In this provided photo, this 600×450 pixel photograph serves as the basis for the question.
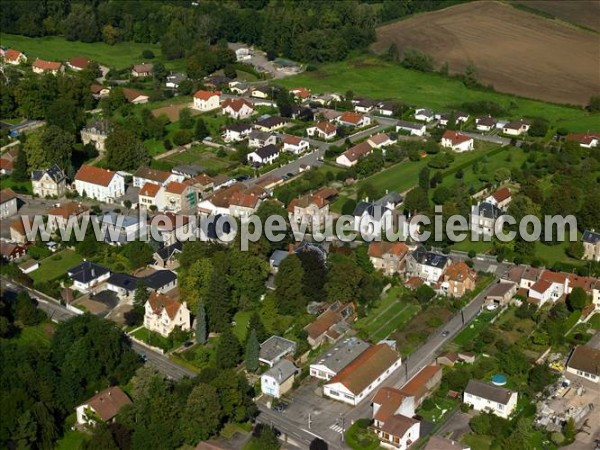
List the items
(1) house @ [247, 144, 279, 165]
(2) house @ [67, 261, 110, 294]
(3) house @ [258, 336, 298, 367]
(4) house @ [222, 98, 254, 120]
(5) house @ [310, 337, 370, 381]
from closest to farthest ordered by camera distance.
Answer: (5) house @ [310, 337, 370, 381], (3) house @ [258, 336, 298, 367], (2) house @ [67, 261, 110, 294], (1) house @ [247, 144, 279, 165], (4) house @ [222, 98, 254, 120]

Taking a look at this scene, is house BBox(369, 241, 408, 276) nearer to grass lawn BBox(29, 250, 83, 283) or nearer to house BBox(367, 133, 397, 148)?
grass lawn BBox(29, 250, 83, 283)

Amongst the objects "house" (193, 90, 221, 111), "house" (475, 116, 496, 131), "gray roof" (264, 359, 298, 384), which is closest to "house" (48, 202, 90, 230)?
"gray roof" (264, 359, 298, 384)

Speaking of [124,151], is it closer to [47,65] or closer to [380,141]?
[380,141]

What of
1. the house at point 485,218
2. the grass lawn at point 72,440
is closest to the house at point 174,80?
the house at point 485,218

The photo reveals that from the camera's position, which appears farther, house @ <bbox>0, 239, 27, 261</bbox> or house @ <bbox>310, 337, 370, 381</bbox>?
house @ <bbox>0, 239, 27, 261</bbox>

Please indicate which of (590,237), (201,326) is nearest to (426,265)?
(590,237)

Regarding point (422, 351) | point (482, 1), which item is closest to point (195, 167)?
point (422, 351)

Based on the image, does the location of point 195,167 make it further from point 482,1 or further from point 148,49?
point 482,1
